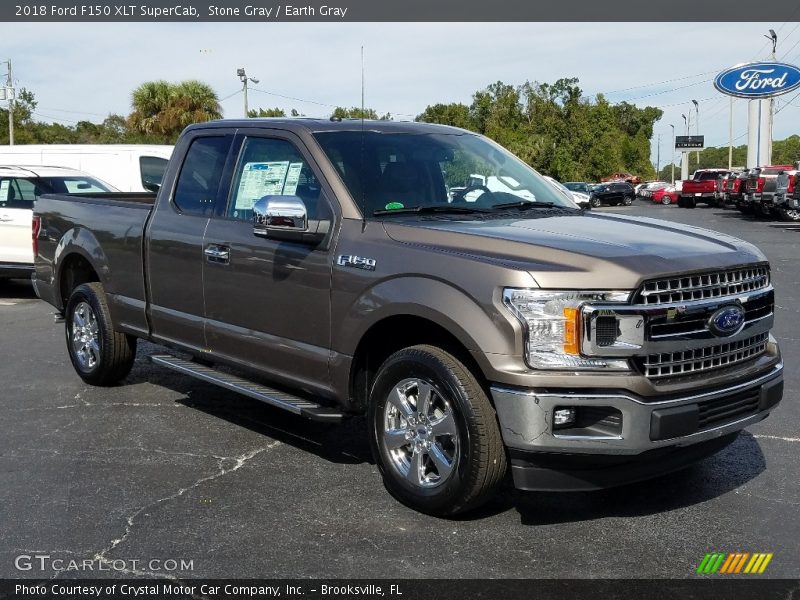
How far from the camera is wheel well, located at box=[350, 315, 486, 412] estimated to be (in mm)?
4512

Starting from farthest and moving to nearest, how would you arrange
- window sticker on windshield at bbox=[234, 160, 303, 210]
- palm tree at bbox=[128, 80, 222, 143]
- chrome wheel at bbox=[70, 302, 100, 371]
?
palm tree at bbox=[128, 80, 222, 143], chrome wheel at bbox=[70, 302, 100, 371], window sticker on windshield at bbox=[234, 160, 303, 210]

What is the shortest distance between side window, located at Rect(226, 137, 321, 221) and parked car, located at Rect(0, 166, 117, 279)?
7418mm

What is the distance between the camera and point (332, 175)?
5.19 m

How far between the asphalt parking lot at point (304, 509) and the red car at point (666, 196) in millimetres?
49833

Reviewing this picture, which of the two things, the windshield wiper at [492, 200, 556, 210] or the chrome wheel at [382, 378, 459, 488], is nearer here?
the chrome wheel at [382, 378, 459, 488]

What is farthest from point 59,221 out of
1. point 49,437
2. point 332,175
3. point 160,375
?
point 332,175

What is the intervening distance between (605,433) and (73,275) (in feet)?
16.9

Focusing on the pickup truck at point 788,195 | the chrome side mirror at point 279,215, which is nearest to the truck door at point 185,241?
the chrome side mirror at point 279,215

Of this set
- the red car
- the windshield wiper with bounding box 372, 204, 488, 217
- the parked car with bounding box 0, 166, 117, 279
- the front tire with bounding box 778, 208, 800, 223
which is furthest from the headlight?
the red car

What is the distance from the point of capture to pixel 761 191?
30.9 meters

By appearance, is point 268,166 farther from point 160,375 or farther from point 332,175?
point 160,375

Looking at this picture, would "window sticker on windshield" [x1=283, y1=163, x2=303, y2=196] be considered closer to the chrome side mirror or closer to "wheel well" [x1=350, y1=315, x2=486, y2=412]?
the chrome side mirror

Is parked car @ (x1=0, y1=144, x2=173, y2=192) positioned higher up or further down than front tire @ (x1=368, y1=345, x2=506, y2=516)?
higher up

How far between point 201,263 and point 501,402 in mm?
2512
